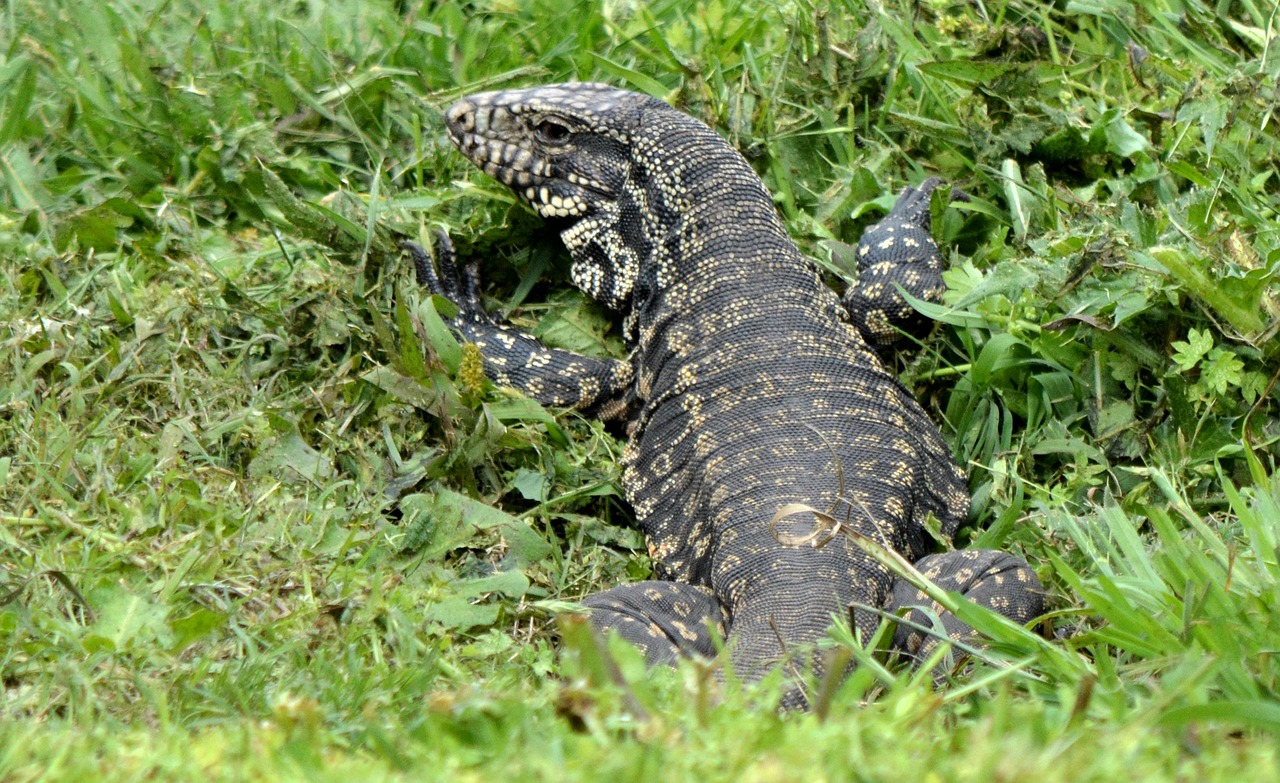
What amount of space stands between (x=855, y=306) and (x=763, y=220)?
0.50 m

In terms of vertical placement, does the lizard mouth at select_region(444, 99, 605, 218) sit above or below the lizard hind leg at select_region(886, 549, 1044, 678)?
above

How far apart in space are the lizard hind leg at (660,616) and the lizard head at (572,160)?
162 cm

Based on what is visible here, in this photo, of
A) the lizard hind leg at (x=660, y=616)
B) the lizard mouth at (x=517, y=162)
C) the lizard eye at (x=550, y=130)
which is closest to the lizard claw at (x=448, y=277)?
the lizard mouth at (x=517, y=162)

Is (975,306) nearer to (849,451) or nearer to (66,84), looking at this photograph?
(849,451)

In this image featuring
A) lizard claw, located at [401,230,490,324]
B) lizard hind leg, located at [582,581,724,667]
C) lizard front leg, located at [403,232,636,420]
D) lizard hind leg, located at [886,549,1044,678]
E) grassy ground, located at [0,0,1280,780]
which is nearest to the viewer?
grassy ground, located at [0,0,1280,780]

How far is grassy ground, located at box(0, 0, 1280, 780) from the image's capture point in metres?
2.71

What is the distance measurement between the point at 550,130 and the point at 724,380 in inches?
57.4

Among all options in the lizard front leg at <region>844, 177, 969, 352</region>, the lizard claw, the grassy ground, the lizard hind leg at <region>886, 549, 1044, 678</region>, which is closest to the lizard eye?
the grassy ground

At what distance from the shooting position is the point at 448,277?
5.80 meters

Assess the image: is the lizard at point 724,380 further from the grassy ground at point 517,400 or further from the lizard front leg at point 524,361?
the grassy ground at point 517,400

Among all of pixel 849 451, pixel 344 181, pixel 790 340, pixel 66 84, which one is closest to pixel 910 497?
pixel 849 451

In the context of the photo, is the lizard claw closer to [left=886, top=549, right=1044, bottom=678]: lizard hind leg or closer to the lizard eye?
the lizard eye

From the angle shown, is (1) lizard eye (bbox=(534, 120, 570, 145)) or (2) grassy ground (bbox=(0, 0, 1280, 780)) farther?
(1) lizard eye (bbox=(534, 120, 570, 145))

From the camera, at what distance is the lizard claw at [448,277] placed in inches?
225
